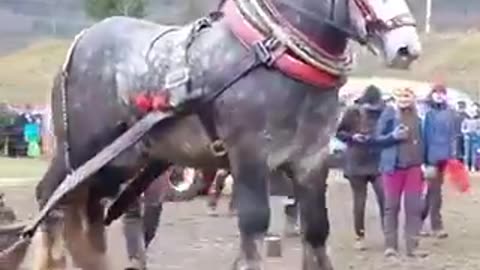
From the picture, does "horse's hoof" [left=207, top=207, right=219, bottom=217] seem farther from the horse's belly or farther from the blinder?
the blinder

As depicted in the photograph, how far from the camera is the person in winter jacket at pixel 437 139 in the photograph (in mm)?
14555

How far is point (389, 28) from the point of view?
664 centimetres

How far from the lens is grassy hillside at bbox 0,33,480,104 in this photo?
44750 mm

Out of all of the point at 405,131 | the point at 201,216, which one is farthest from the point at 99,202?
the point at 201,216

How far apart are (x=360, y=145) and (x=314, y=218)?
684cm

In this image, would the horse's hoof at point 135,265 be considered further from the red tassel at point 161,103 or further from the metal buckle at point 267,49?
the metal buckle at point 267,49

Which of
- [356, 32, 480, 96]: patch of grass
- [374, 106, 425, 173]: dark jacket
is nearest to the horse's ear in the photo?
[374, 106, 425, 173]: dark jacket

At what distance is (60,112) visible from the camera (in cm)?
842

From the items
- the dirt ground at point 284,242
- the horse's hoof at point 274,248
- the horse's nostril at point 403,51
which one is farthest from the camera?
the dirt ground at point 284,242

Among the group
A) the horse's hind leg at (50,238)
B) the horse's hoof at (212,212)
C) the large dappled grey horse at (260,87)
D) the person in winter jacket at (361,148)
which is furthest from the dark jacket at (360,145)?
the large dappled grey horse at (260,87)

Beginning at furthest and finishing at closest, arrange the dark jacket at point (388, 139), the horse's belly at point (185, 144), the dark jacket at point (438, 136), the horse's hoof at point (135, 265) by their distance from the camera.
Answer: the dark jacket at point (438, 136), the dark jacket at point (388, 139), the horse's hoof at point (135, 265), the horse's belly at point (185, 144)

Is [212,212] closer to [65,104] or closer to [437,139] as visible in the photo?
[437,139]

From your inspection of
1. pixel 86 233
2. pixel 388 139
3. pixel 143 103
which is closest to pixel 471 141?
pixel 388 139

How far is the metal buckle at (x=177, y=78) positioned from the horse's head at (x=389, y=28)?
102cm
